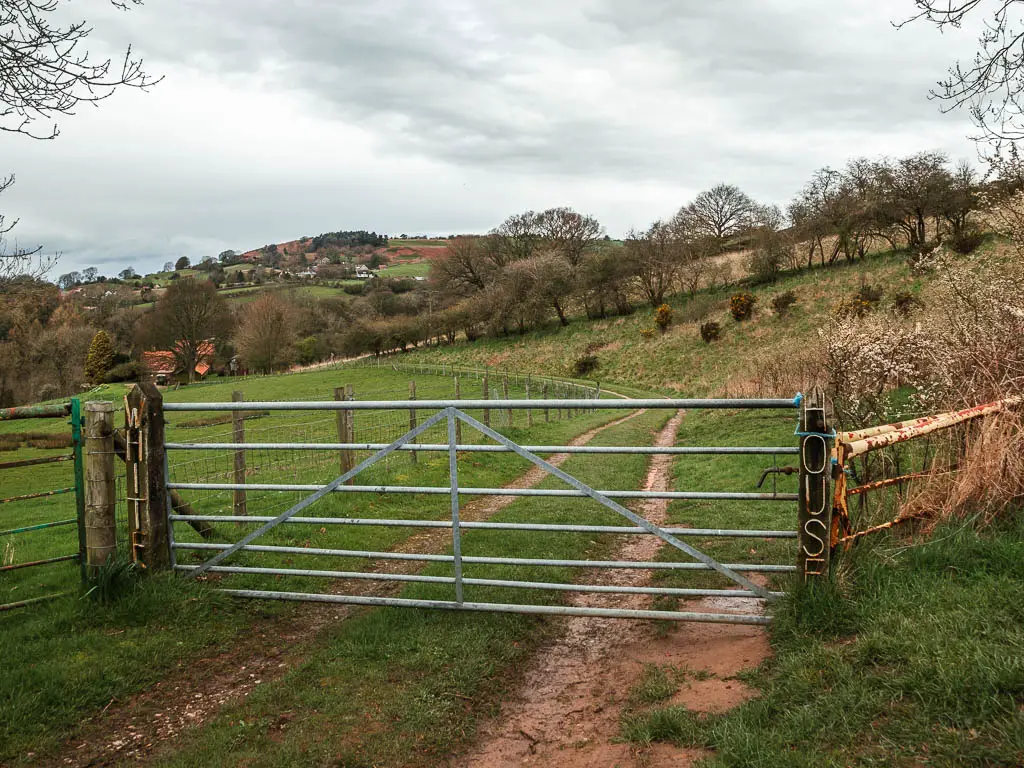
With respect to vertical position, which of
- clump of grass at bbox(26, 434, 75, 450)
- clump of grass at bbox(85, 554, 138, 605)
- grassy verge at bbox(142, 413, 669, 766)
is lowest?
clump of grass at bbox(26, 434, 75, 450)

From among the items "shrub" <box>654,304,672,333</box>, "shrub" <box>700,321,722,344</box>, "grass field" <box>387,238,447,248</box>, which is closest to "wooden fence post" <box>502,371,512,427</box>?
"shrub" <box>700,321,722,344</box>

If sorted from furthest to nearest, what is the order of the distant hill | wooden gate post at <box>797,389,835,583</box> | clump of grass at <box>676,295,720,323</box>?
the distant hill → clump of grass at <box>676,295,720,323</box> → wooden gate post at <box>797,389,835,583</box>

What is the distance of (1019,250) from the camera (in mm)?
9273

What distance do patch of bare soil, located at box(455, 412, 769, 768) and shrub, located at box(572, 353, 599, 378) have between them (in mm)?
38998

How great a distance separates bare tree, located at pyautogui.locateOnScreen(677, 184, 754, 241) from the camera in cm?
6078

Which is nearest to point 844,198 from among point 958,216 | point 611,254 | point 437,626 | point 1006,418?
point 958,216

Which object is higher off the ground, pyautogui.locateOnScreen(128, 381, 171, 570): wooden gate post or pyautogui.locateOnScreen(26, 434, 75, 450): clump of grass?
pyautogui.locateOnScreen(128, 381, 171, 570): wooden gate post

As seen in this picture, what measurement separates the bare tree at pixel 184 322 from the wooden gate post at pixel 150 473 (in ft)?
213

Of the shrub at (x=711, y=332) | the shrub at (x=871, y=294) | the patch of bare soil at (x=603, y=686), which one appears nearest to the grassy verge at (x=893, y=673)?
the patch of bare soil at (x=603, y=686)

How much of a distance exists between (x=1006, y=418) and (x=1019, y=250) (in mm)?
5314

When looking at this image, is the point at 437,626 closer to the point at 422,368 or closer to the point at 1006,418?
the point at 1006,418

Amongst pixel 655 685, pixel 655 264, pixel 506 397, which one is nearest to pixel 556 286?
pixel 655 264

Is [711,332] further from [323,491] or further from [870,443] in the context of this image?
[323,491]

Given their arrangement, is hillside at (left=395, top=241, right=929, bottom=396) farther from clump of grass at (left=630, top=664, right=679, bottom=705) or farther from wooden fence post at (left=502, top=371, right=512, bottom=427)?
clump of grass at (left=630, top=664, right=679, bottom=705)
